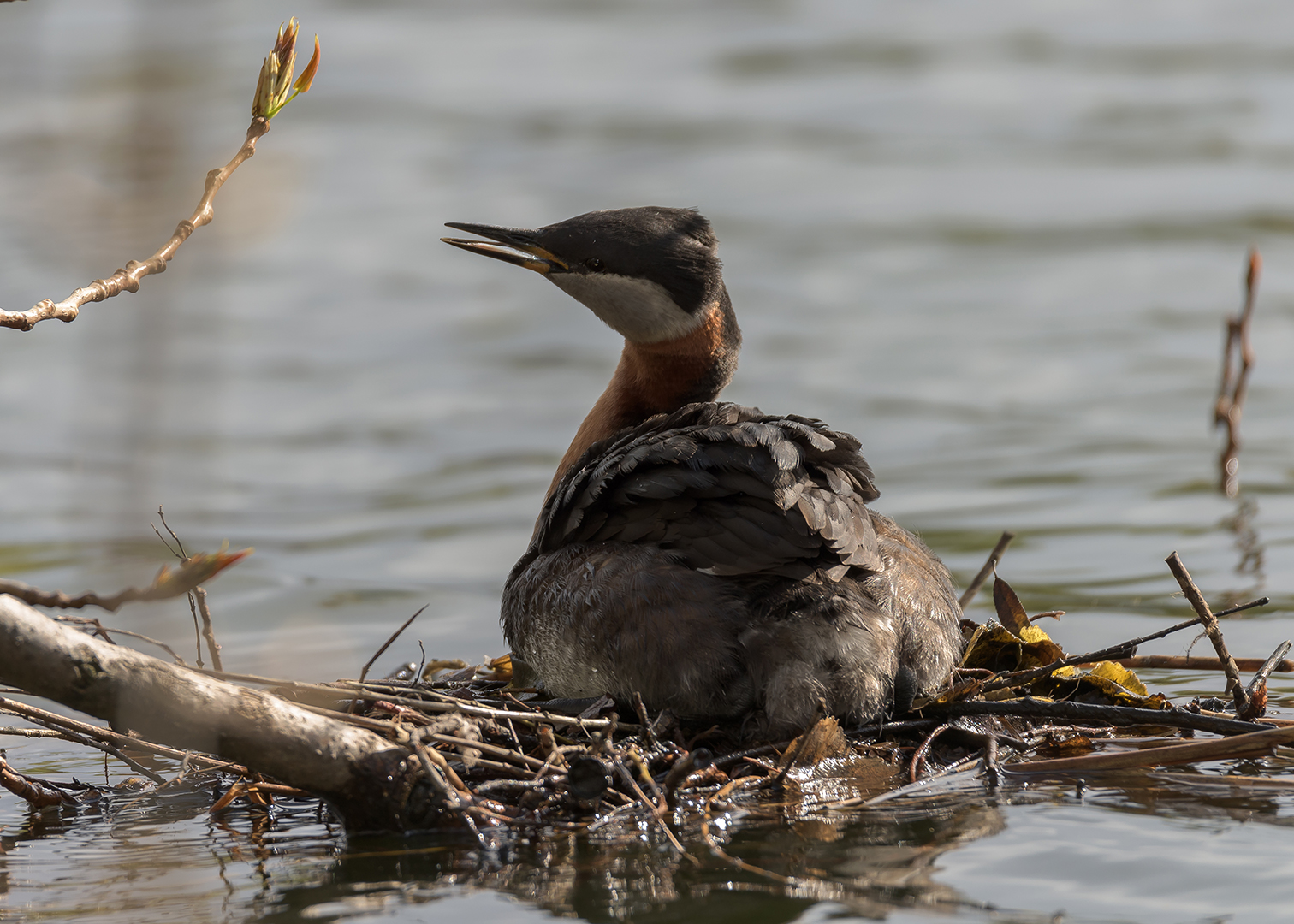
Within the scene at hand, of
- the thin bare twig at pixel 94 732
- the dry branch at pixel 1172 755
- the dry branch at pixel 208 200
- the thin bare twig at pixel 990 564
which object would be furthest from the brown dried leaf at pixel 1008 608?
the dry branch at pixel 208 200

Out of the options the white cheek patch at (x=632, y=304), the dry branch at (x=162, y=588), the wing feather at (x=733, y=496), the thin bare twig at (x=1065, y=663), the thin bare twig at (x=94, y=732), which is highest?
the white cheek patch at (x=632, y=304)

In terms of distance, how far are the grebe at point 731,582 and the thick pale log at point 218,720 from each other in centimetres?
98

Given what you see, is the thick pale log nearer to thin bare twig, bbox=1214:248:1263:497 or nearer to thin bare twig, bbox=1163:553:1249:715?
thin bare twig, bbox=1163:553:1249:715

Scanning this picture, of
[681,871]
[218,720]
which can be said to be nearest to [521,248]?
[218,720]

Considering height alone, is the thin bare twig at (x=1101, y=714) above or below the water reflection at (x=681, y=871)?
above

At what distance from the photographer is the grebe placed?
4.50 m

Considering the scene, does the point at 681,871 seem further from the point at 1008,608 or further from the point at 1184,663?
the point at 1184,663

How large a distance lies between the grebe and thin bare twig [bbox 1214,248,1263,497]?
494 centimetres

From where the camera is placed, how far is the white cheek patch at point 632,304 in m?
5.93

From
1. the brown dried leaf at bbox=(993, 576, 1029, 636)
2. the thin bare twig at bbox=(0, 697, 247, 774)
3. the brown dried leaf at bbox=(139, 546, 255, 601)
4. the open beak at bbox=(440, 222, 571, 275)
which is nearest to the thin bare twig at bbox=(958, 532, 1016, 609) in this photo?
the brown dried leaf at bbox=(993, 576, 1029, 636)

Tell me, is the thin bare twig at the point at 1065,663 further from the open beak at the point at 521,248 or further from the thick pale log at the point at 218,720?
the open beak at the point at 521,248

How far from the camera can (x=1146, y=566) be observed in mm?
8812

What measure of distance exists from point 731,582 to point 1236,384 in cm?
741

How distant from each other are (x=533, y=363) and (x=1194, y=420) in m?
7.02
